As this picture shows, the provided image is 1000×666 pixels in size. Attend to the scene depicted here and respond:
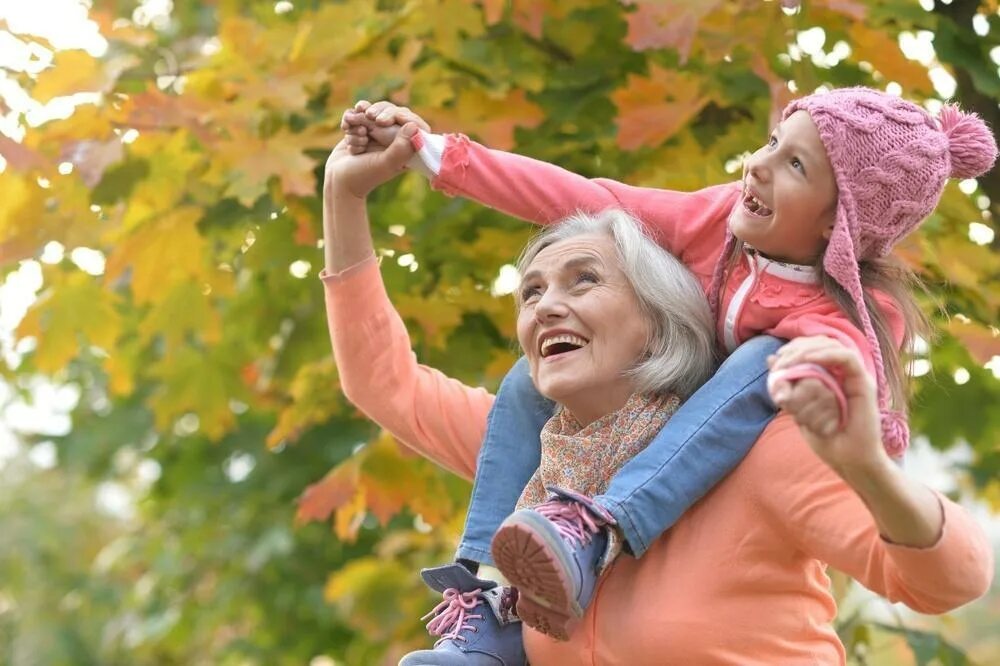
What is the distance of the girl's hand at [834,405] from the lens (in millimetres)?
1634

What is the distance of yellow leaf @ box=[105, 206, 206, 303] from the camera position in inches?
144

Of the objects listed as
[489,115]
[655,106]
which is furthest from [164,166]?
[655,106]

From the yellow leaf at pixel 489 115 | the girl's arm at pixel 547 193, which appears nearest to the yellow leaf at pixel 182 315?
the yellow leaf at pixel 489 115

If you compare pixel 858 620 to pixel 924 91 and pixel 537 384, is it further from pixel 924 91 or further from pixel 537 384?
pixel 537 384

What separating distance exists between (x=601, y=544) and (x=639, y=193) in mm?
599

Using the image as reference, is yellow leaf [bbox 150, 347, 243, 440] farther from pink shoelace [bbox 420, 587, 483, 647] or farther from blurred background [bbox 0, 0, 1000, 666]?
pink shoelace [bbox 420, 587, 483, 647]

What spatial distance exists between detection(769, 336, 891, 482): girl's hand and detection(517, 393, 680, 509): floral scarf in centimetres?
50

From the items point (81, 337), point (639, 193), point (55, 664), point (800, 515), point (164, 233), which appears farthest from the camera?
point (55, 664)

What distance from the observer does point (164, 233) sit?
3.70 m

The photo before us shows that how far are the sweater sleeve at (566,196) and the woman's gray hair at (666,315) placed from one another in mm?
53

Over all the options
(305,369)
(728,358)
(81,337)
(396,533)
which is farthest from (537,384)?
(396,533)

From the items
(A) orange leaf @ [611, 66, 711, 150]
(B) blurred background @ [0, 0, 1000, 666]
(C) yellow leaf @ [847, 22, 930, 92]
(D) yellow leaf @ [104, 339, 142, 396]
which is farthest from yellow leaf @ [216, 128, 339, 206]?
(D) yellow leaf @ [104, 339, 142, 396]

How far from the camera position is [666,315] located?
88.2 inches

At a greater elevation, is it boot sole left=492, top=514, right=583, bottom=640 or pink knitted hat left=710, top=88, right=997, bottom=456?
pink knitted hat left=710, top=88, right=997, bottom=456
